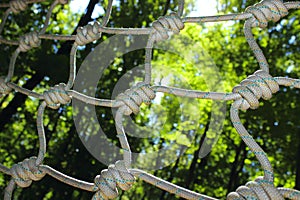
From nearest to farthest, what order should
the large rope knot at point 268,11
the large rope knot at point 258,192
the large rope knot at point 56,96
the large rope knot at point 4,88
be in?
the large rope knot at point 258,192
the large rope knot at point 268,11
the large rope knot at point 56,96
the large rope knot at point 4,88

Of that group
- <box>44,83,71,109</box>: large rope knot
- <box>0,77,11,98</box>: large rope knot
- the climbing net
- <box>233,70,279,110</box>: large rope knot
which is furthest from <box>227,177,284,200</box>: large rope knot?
<box>0,77,11,98</box>: large rope knot

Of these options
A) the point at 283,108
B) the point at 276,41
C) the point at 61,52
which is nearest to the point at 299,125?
the point at 283,108

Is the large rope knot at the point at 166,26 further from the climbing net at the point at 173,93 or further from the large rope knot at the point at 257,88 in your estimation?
the large rope knot at the point at 257,88

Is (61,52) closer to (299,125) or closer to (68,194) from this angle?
(68,194)

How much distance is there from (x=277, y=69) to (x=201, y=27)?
105cm

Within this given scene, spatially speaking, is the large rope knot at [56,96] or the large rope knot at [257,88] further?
the large rope knot at [56,96]

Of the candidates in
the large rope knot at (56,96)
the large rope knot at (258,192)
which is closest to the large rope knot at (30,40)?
the large rope knot at (56,96)

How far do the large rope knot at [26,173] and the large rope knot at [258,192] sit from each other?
1.09 feet

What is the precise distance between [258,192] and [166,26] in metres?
0.31

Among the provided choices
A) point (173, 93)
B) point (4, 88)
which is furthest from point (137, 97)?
point (4, 88)

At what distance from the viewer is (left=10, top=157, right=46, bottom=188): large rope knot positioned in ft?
2.00

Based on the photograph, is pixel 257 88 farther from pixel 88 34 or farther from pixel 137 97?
pixel 88 34

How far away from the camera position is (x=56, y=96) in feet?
2.14

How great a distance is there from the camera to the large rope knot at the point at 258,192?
399 mm
